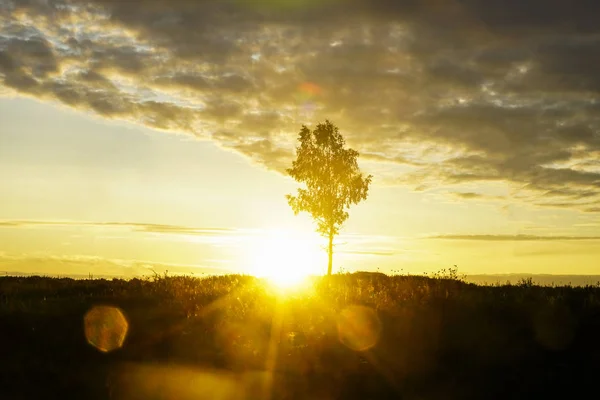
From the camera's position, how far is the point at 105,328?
1444cm

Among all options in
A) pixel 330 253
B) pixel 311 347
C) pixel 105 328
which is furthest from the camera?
pixel 330 253

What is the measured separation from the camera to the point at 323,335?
1355 cm

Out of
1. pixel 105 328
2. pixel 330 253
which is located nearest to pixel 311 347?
pixel 105 328

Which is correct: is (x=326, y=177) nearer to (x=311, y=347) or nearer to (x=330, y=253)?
(x=330, y=253)

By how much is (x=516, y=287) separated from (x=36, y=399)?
14.2m

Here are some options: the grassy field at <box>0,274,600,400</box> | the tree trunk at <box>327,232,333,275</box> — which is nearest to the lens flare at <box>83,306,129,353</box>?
the grassy field at <box>0,274,600,400</box>

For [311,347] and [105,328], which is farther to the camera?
[105,328]

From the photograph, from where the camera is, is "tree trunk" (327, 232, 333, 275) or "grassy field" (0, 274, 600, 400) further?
"tree trunk" (327, 232, 333, 275)

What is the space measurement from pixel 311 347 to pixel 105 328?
518cm

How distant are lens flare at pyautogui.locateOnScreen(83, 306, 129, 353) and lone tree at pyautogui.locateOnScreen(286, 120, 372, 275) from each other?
1287 inches

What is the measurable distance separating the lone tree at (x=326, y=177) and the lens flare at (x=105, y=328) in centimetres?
3270

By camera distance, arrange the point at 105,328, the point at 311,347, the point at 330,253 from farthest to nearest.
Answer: the point at 330,253 < the point at 105,328 < the point at 311,347

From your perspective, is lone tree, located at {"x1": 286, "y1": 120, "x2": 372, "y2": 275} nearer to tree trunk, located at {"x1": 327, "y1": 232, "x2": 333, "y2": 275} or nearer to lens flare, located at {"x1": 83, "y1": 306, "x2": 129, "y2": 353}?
tree trunk, located at {"x1": 327, "y1": 232, "x2": 333, "y2": 275}

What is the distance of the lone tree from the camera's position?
4800cm
